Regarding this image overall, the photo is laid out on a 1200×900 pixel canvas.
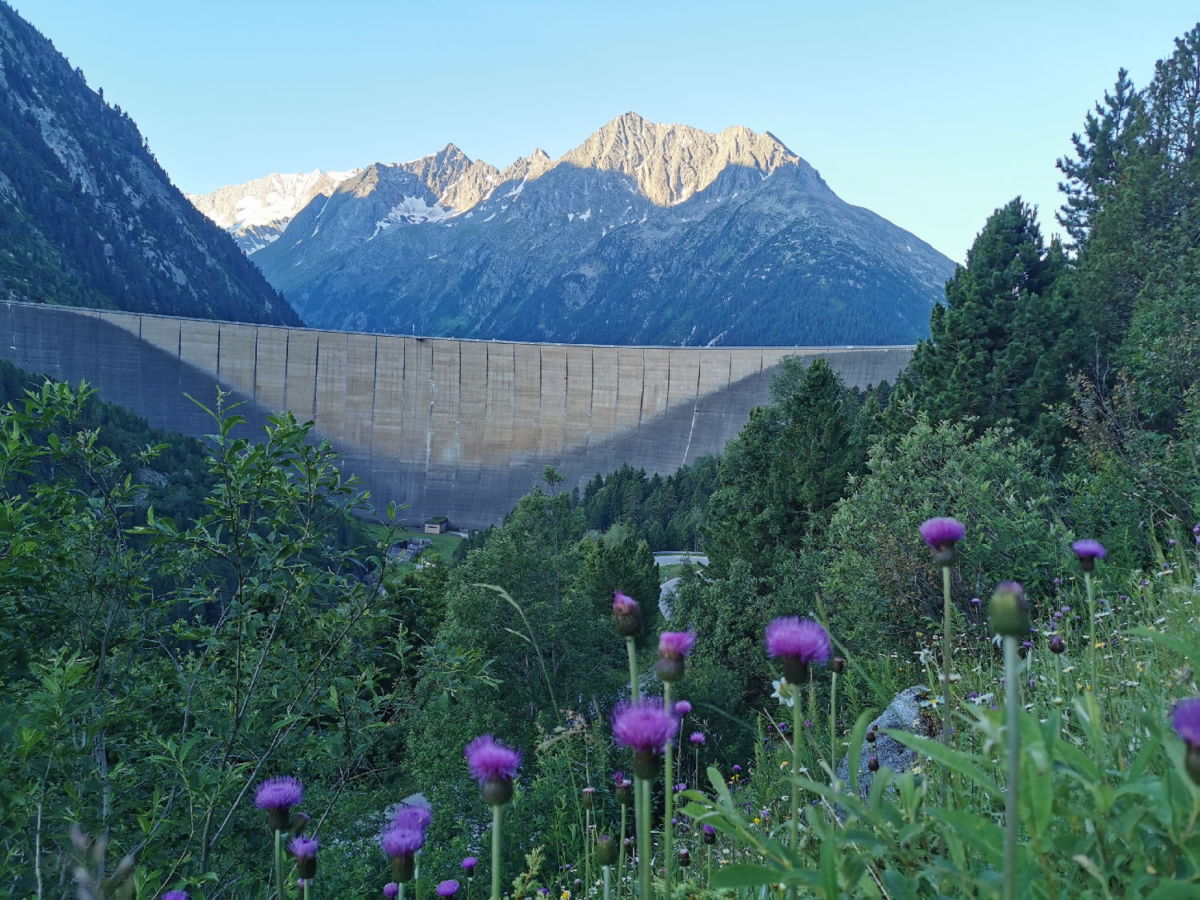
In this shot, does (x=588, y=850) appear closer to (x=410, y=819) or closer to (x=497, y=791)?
(x=410, y=819)

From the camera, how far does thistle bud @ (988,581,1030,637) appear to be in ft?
2.57

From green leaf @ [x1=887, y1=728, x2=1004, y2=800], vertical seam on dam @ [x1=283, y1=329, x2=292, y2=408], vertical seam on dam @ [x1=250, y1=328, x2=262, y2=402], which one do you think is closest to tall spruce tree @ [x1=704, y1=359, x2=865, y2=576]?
green leaf @ [x1=887, y1=728, x2=1004, y2=800]

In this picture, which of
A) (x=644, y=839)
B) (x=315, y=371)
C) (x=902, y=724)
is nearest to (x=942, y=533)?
(x=644, y=839)

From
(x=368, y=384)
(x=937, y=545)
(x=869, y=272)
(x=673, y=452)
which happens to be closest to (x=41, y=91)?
(x=368, y=384)

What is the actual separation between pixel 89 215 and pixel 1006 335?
368 feet

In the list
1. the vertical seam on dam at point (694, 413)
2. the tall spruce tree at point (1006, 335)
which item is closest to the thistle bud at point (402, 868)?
the tall spruce tree at point (1006, 335)

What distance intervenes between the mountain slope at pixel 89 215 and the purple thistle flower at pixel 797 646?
302ft

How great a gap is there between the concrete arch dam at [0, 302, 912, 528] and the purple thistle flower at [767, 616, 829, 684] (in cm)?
4036

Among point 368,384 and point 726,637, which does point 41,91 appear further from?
point 726,637

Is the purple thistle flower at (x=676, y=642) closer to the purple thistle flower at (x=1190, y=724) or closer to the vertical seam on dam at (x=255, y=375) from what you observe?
the purple thistle flower at (x=1190, y=724)

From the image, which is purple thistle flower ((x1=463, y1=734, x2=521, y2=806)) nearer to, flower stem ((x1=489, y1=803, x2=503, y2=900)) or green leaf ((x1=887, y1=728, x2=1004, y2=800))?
flower stem ((x1=489, y1=803, x2=503, y2=900))

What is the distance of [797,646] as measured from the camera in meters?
1.17

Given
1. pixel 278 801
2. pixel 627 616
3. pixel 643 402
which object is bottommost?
pixel 643 402

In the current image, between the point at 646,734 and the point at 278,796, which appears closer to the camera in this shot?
the point at 646,734
